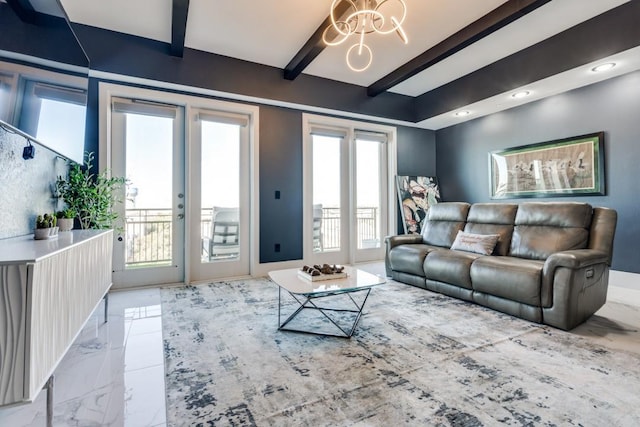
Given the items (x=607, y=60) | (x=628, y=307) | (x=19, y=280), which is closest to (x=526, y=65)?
(x=607, y=60)

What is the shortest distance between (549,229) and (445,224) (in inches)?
45.2

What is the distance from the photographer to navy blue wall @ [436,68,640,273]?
3.29m

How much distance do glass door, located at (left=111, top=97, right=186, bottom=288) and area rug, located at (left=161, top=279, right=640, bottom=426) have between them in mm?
1193

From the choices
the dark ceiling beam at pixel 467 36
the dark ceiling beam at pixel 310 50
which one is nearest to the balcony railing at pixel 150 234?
the dark ceiling beam at pixel 310 50

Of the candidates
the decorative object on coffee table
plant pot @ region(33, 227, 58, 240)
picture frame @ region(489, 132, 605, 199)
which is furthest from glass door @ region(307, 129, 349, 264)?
plant pot @ region(33, 227, 58, 240)

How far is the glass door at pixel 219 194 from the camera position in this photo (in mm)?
3910

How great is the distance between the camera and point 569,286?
233 centimetres

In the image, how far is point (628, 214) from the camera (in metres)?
3.33

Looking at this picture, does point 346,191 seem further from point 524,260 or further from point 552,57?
point 552,57

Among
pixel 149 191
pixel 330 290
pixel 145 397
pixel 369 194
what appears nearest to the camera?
pixel 145 397

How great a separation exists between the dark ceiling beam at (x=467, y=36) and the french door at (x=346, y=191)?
3.29 ft

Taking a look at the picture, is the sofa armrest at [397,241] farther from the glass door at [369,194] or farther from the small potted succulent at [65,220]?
the small potted succulent at [65,220]

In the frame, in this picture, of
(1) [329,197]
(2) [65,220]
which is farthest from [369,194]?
(2) [65,220]

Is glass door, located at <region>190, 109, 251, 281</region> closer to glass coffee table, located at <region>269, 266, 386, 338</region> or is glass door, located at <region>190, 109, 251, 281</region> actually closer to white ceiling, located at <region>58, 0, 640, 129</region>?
white ceiling, located at <region>58, 0, 640, 129</region>
